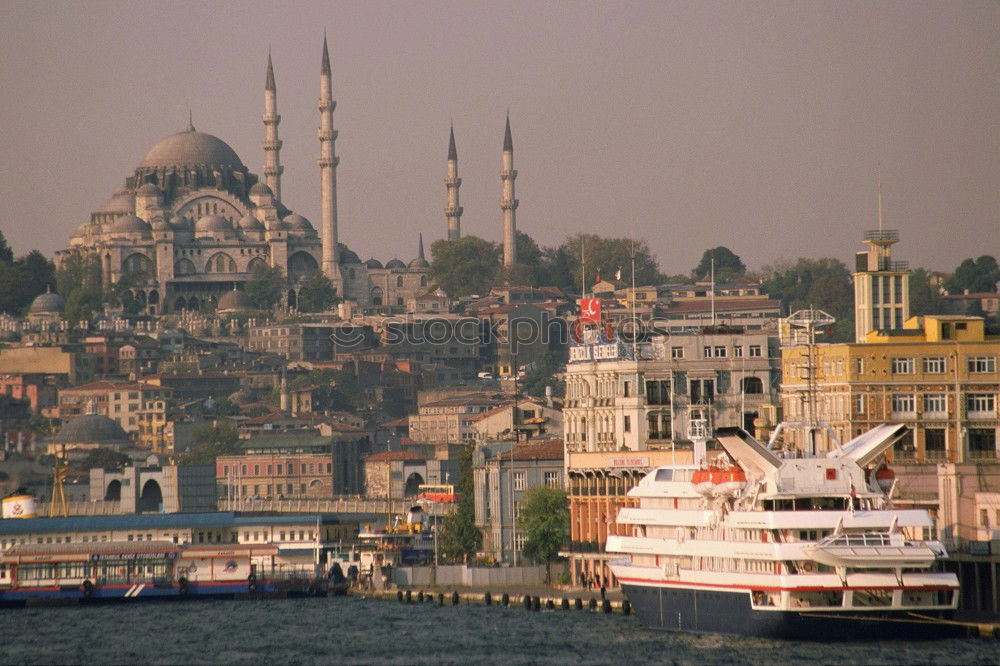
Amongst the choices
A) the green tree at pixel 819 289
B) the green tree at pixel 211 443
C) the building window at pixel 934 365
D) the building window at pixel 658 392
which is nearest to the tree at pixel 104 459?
the green tree at pixel 211 443

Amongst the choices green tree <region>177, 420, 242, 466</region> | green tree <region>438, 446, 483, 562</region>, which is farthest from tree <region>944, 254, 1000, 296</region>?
green tree <region>438, 446, 483, 562</region>

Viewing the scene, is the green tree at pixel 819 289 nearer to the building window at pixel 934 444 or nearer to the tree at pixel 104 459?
the tree at pixel 104 459

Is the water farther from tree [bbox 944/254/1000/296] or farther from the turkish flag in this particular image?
tree [bbox 944/254/1000/296]

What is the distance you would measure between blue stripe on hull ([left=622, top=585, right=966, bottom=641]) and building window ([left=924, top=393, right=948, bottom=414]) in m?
8.86

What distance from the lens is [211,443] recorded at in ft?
502

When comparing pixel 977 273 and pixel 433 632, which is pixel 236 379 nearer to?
pixel 977 273

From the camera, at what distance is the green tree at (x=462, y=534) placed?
8694 centimetres

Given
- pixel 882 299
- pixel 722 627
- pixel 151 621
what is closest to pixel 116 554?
pixel 151 621

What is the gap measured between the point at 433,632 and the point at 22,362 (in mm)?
122500

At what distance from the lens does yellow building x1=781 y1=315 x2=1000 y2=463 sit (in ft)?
207

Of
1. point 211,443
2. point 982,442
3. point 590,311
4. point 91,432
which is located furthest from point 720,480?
point 91,432

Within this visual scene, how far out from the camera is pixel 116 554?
8150cm

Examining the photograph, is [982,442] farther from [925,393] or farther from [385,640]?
[385,640]

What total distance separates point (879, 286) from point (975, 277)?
324ft
